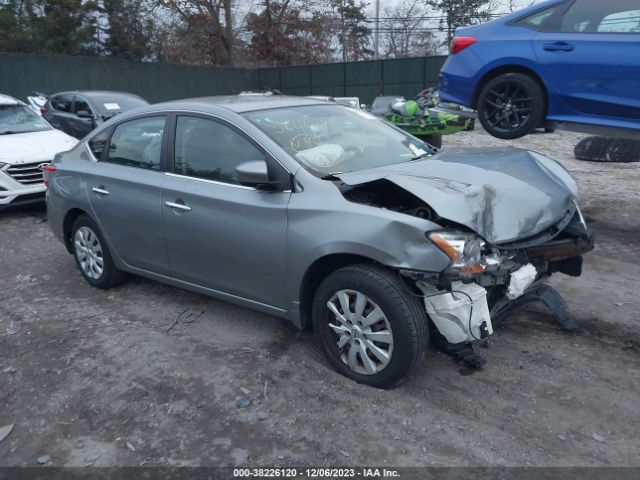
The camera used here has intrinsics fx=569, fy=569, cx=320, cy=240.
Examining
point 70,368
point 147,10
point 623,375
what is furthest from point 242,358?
point 147,10

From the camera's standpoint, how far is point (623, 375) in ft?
11.6

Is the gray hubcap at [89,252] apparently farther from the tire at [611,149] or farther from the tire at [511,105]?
the tire at [611,149]

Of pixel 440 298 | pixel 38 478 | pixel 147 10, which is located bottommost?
pixel 38 478

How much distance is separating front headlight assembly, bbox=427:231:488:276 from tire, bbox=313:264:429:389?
33 cm

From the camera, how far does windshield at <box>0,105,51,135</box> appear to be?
902cm

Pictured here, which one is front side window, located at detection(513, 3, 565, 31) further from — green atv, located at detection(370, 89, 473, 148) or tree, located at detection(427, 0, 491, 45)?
tree, located at detection(427, 0, 491, 45)

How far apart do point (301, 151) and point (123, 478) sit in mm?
2230

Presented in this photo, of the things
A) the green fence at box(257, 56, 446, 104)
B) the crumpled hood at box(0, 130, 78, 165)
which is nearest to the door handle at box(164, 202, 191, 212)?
the crumpled hood at box(0, 130, 78, 165)

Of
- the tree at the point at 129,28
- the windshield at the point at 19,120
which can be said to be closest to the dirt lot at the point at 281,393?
the windshield at the point at 19,120

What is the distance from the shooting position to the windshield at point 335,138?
388 centimetres

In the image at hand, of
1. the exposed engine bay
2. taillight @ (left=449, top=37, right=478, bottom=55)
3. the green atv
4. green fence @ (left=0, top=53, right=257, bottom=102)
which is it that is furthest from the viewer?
green fence @ (left=0, top=53, right=257, bottom=102)

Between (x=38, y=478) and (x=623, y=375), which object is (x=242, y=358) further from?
(x=623, y=375)

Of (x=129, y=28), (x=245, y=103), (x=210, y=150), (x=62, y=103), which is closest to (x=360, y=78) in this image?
(x=129, y=28)

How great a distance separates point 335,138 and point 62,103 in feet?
34.6
